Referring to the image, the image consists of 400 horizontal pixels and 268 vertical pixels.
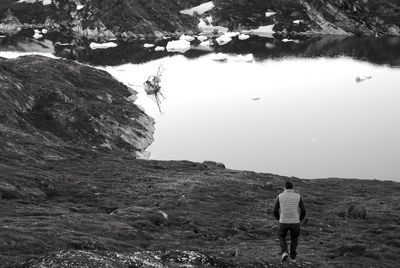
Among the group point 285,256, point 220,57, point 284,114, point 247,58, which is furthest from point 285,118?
point 220,57

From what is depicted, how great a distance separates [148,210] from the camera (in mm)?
41750

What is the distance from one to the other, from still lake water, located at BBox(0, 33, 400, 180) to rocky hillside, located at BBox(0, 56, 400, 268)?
45.2 feet

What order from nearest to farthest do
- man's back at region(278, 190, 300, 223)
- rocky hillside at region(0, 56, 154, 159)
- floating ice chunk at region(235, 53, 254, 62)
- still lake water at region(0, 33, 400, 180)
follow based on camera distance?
1. man's back at region(278, 190, 300, 223)
2. rocky hillside at region(0, 56, 154, 159)
3. still lake water at region(0, 33, 400, 180)
4. floating ice chunk at region(235, 53, 254, 62)

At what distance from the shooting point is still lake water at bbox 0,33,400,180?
8462 cm

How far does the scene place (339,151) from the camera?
285ft

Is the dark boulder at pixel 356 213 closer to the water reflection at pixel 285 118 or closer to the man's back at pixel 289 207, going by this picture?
the man's back at pixel 289 207

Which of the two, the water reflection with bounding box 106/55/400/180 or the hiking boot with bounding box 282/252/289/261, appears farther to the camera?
the water reflection with bounding box 106/55/400/180

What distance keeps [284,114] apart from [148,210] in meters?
72.7

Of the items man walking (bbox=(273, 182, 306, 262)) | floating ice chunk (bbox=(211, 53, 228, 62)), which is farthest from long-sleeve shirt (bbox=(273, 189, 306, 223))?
floating ice chunk (bbox=(211, 53, 228, 62))

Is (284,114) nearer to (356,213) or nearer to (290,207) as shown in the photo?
(356,213)

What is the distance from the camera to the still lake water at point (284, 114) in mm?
84625

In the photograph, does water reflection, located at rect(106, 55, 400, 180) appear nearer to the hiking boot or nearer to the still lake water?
the still lake water

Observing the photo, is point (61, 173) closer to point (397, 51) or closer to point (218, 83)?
Result: point (218, 83)

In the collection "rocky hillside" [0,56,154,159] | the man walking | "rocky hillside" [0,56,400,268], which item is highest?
"rocky hillside" [0,56,154,159]
